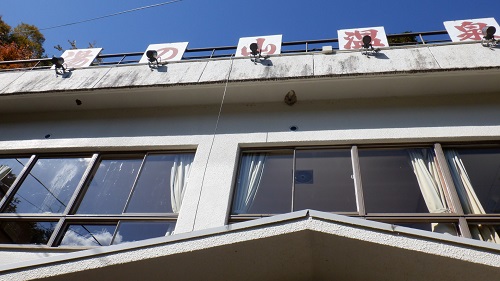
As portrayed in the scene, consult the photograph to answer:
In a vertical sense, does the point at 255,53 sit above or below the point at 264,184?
above

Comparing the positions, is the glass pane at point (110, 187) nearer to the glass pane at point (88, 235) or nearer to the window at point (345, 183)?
the glass pane at point (88, 235)

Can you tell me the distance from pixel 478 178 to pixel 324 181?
2239 millimetres

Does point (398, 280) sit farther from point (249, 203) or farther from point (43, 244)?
point (43, 244)

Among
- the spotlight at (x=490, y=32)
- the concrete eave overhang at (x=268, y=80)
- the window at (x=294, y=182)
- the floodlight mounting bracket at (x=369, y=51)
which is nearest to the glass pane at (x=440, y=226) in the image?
the window at (x=294, y=182)

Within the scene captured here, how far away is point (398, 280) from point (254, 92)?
13.9ft

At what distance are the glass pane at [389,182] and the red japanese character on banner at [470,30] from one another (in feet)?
8.77

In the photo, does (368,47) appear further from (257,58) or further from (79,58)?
(79,58)

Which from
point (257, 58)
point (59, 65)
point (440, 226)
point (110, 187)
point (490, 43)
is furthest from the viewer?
point (59, 65)

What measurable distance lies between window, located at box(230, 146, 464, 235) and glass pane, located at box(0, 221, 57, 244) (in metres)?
2.90

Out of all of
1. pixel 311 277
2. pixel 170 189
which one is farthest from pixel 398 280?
pixel 170 189

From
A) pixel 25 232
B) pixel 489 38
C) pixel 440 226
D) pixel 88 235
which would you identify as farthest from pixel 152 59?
pixel 489 38

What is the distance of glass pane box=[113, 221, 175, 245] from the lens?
5.59 metres

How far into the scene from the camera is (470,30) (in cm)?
708

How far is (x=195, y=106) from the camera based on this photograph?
7.30 meters
